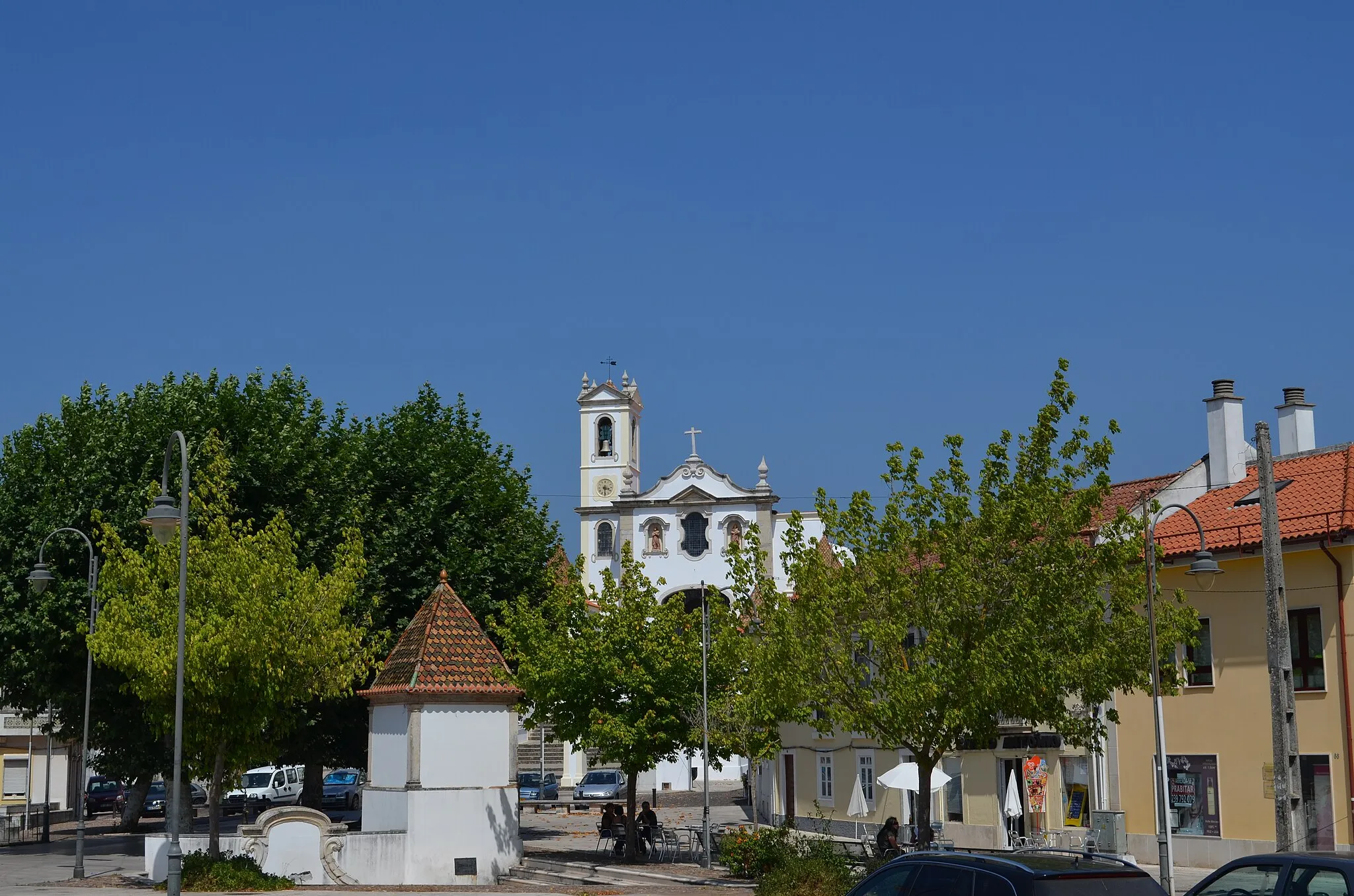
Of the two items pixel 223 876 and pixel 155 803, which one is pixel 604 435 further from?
pixel 223 876

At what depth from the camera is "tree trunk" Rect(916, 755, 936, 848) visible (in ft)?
80.9

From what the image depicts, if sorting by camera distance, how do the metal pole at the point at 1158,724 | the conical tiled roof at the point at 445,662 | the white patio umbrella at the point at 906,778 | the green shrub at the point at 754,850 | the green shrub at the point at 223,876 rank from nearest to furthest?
1. the metal pole at the point at 1158,724
2. the green shrub at the point at 223,876
3. the green shrub at the point at 754,850
4. the white patio umbrella at the point at 906,778
5. the conical tiled roof at the point at 445,662

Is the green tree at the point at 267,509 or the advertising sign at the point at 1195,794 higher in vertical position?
the green tree at the point at 267,509

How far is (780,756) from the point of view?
160ft

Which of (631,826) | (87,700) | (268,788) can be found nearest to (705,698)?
(631,826)

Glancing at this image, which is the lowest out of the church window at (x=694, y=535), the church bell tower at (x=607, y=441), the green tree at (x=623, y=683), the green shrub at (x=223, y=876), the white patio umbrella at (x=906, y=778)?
the green shrub at (x=223, y=876)

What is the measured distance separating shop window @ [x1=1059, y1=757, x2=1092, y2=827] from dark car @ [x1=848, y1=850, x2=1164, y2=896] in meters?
23.5

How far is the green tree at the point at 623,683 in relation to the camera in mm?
33688


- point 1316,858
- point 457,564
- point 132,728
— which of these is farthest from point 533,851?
point 1316,858

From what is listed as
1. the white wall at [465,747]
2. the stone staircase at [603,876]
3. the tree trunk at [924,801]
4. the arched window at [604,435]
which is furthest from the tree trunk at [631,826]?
the arched window at [604,435]

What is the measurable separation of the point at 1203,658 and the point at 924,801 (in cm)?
951

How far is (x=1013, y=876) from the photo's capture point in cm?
1050

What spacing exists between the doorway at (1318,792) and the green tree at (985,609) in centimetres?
483

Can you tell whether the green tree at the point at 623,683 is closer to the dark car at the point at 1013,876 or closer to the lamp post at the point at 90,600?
the lamp post at the point at 90,600
